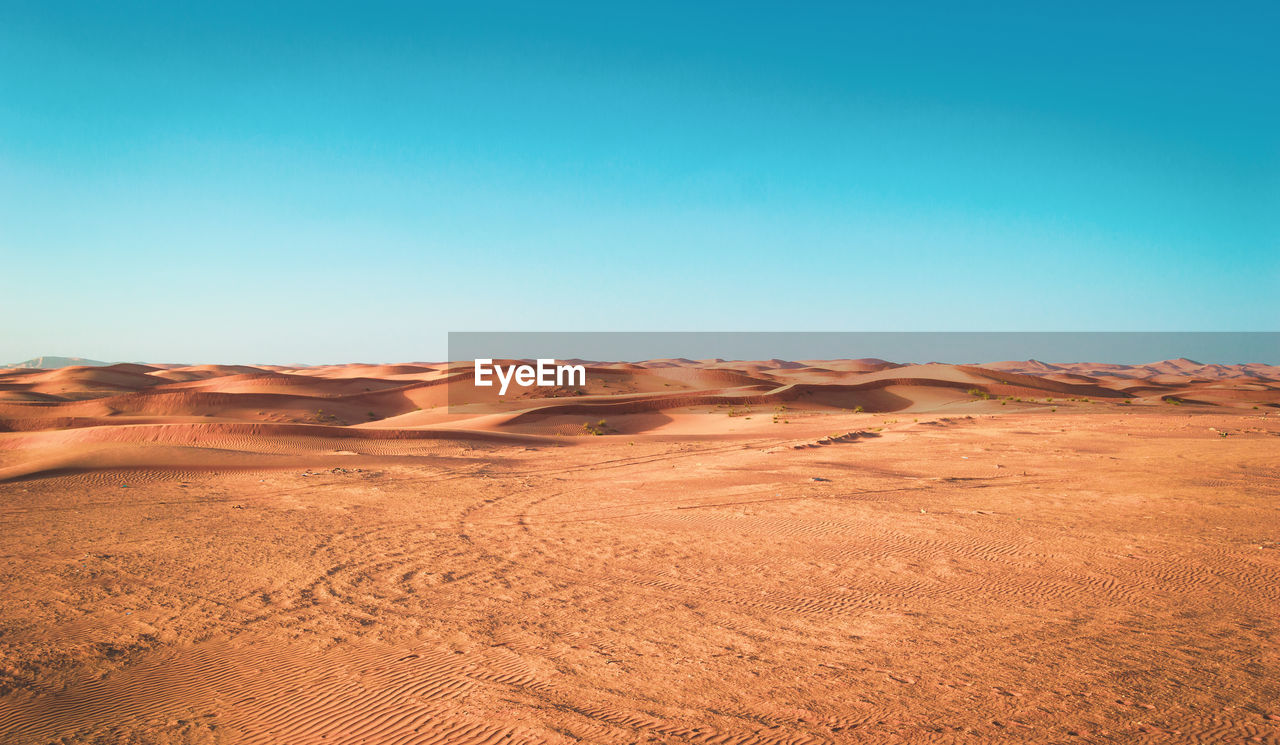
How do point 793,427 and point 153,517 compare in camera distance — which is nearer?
point 153,517

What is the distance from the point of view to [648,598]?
20.3 ft

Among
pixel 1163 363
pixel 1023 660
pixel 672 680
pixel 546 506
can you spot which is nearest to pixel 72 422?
pixel 546 506

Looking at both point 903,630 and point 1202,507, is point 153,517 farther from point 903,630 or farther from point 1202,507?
point 1202,507

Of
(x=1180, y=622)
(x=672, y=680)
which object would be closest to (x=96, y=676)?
(x=672, y=680)

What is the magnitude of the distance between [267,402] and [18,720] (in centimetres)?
3036

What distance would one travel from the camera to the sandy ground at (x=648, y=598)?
12.9 ft

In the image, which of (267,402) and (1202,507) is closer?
(1202,507)

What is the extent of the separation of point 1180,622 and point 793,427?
17660 millimetres

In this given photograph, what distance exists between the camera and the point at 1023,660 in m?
4.61

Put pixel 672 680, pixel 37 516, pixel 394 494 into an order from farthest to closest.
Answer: pixel 394 494 < pixel 37 516 < pixel 672 680

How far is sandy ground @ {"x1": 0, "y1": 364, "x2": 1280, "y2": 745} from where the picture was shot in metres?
3.94

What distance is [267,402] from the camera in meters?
31.3

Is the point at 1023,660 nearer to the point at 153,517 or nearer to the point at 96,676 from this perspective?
the point at 96,676

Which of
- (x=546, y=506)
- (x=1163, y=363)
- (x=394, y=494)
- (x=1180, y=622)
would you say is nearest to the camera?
(x=1180, y=622)
